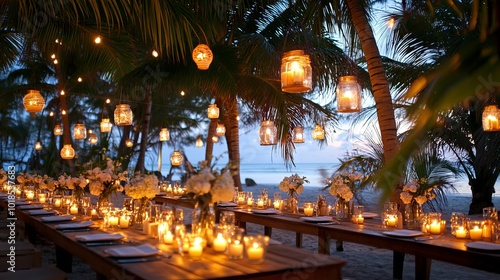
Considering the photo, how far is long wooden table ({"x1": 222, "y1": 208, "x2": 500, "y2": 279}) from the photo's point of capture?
9.45 feet

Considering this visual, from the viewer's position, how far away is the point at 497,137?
7180mm

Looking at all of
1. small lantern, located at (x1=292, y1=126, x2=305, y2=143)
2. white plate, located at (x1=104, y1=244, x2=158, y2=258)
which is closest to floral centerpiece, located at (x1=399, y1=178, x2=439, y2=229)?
white plate, located at (x1=104, y1=244, x2=158, y2=258)

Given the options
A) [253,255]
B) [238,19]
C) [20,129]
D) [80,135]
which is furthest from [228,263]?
[20,129]

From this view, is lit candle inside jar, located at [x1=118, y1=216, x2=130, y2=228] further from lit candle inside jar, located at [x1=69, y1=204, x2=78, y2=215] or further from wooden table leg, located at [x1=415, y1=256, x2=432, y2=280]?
wooden table leg, located at [x1=415, y1=256, x2=432, y2=280]

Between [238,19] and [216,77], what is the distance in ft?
5.25

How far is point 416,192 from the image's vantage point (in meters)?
4.05

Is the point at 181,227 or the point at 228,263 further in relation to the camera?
the point at 181,227

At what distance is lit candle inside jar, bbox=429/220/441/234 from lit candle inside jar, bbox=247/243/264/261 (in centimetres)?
166

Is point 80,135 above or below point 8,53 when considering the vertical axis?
below

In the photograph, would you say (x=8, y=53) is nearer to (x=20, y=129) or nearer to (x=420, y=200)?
(x=420, y=200)

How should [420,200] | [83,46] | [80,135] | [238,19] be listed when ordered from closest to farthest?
1. [420,200]
2. [83,46]
3. [238,19]
4. [80,135]

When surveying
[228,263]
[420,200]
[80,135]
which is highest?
[80,135]

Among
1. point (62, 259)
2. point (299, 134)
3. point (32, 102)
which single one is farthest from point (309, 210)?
point (32, 102)

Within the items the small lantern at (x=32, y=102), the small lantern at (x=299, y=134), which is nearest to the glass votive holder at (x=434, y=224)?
the small lantern at (x=299, y=134)
